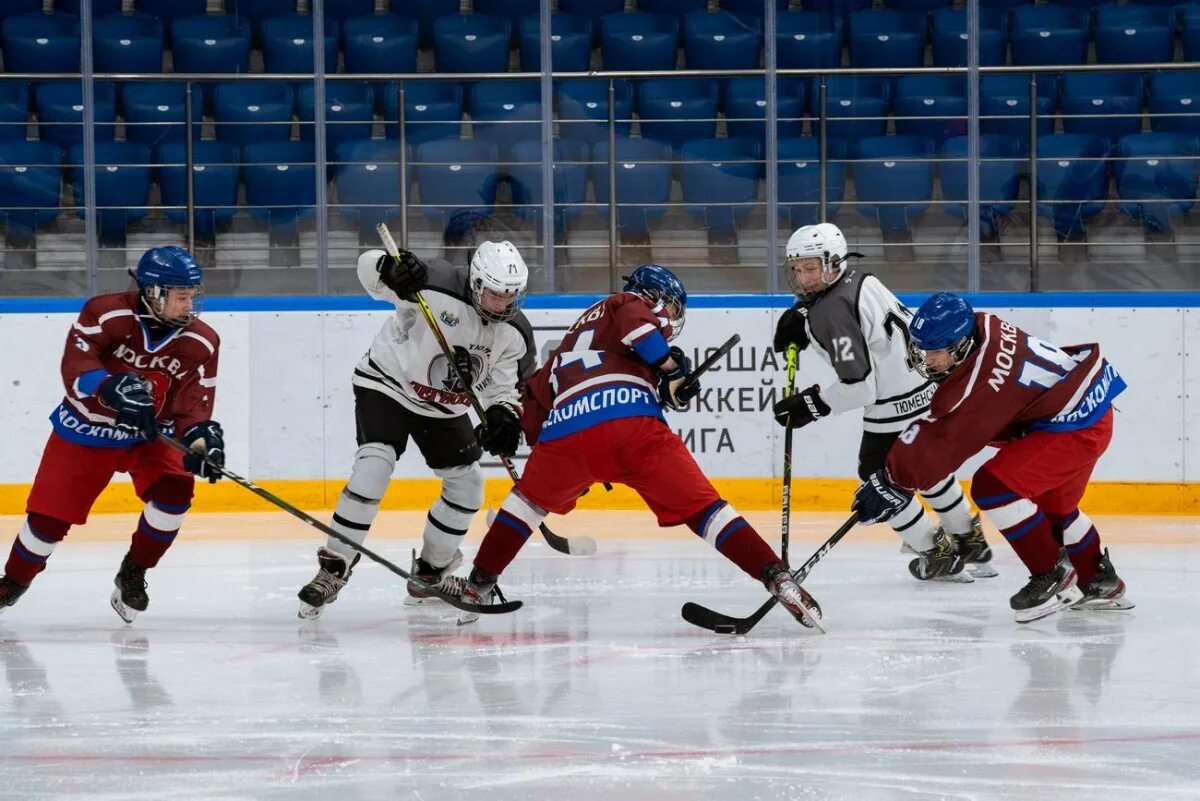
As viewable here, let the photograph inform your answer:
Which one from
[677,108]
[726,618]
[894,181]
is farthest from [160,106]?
[726,618]

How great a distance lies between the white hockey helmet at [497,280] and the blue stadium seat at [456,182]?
9.86 ft

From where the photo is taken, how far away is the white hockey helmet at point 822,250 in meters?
4.54

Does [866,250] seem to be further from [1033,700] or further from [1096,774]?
[1096,774]

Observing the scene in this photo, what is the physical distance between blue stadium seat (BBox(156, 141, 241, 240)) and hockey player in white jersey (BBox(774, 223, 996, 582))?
3.30m

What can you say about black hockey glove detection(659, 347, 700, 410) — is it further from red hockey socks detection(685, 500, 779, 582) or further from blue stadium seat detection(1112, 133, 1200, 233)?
blue stadium seat detection(1112, 133, 1200, 233)

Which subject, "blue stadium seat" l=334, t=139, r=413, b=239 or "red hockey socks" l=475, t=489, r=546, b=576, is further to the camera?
"blue stadium seat" l=334, t=139, r=413, b=239

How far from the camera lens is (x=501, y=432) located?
418 centimetres

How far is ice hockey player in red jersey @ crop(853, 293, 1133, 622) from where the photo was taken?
146 inches

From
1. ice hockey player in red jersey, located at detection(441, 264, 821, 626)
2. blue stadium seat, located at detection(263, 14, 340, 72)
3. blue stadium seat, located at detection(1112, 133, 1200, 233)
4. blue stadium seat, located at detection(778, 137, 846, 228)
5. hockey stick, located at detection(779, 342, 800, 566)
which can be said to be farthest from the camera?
blue stadium seat, located at detection(263, 14, 340, 72)

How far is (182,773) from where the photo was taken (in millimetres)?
2609

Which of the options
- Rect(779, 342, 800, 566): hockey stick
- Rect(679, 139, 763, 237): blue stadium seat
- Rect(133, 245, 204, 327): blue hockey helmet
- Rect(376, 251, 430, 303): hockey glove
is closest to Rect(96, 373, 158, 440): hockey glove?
Rect(133, 245, 204, 327): blue hockey helmet

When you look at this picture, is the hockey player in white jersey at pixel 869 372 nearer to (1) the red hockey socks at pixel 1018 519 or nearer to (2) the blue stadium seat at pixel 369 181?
(1) the red hockey socks at pixel 1018 519

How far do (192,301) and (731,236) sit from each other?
354 cm

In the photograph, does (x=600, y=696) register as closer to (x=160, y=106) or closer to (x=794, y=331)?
(x=794, y=331)
